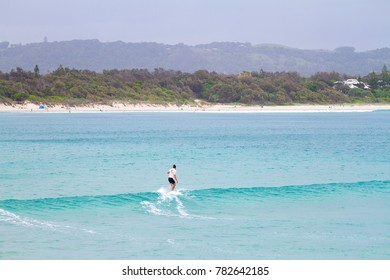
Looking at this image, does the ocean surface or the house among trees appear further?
the house among trees

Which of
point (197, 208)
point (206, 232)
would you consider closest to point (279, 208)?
point (197, 208)

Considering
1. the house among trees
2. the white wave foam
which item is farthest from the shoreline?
the white wave foam

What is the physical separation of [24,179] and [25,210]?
8909 millimetres

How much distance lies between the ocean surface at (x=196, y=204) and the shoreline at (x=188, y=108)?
63.5 meters

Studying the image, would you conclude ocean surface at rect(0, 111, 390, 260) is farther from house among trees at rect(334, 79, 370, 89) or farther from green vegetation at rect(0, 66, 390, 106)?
house among trees at rect(334, 79, 370, 89)

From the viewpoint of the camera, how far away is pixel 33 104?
110812 millimetres

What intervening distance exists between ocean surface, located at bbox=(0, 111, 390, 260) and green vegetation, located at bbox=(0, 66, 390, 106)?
6729 centimetres

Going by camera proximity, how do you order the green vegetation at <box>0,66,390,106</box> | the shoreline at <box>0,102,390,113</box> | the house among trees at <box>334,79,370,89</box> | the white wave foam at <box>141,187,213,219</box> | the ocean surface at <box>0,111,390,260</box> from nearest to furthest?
the ocean surface at <box>0,111,390,260</box> < the white wave foam at <box>141,187,213,219</box> < the shoreline at <box>0,102,390,113</box> < the green vegetation at <box>0,66,390,106</box> < the house among trees at <box>334,79,370,89</box>

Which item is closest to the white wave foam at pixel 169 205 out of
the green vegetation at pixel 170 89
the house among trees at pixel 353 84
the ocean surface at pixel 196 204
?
the ocean surface at pixel 196 204

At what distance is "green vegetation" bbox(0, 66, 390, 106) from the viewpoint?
11581 cm

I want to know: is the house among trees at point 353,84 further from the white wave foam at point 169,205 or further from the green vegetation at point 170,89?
the white wave foam at point 169,205

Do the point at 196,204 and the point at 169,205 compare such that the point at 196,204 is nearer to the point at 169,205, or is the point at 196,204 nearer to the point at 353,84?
the point at 169,205

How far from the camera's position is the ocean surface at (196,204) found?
1825cm
